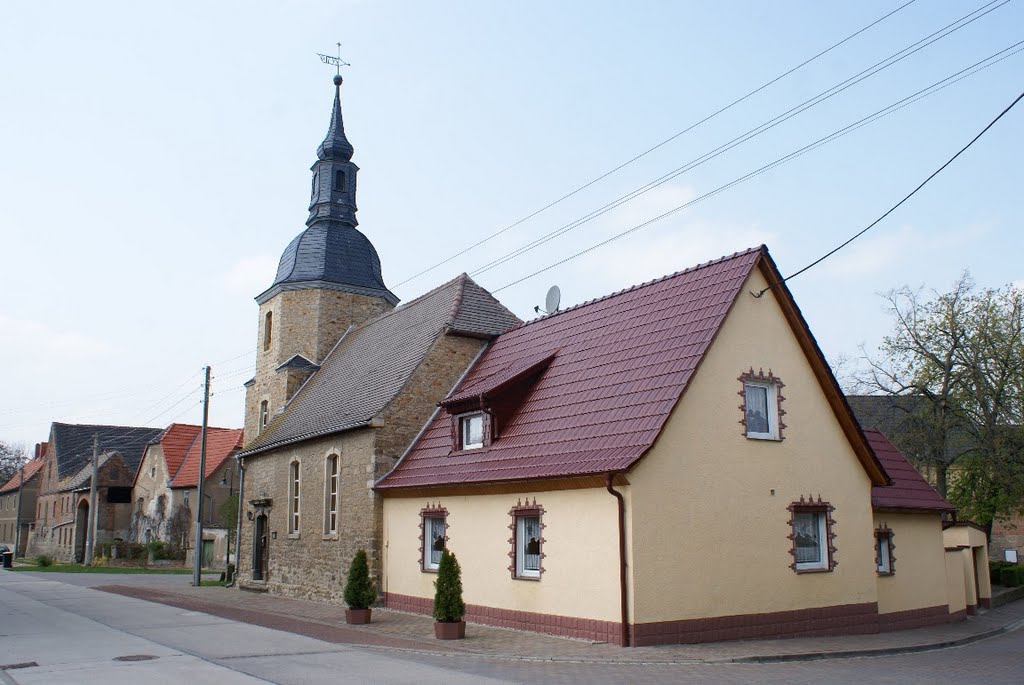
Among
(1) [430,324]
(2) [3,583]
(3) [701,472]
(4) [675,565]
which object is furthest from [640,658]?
(2) [3,583]

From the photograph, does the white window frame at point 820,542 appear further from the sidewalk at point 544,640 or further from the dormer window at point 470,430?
the dormer window at point 470,430

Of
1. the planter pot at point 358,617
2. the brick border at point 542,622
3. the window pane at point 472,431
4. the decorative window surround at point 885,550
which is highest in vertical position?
the window pane at point 472,431

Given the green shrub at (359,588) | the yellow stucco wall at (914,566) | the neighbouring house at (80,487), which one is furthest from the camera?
the neighbouring house at (80,487)

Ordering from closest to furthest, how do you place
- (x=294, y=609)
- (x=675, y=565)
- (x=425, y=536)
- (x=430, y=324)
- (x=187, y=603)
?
(x=675, y=565), (x=425, y=536), (x=294, y=609), (x=187, y=603), (x=430, y=324)

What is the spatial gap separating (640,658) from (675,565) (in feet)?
7.04

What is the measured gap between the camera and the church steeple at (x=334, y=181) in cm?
3369

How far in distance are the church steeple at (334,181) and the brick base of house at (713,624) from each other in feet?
59.2

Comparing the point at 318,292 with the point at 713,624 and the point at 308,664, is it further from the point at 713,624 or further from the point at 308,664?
the point at 308,664

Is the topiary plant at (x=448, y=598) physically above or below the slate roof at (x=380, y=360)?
below

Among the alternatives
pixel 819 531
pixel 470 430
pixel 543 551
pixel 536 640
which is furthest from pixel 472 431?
pixel 819 531

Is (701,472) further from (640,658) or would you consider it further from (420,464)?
(420,464)

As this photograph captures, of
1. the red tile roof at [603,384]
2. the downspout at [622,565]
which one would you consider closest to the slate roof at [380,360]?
the red tile roof at [603,384]

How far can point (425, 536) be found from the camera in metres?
19.9

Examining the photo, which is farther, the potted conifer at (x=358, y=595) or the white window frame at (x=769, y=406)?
the potted conifer at (x=358, y=595)
